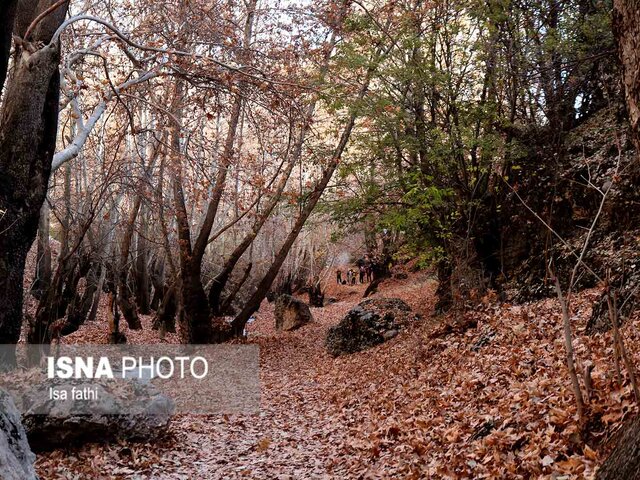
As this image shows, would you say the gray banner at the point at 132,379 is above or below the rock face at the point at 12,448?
below

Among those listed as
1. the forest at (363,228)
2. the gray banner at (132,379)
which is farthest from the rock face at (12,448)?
the gray banner at (132,379)

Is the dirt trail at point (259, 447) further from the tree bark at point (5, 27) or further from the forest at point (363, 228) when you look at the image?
the tree bark at point (5, 27)

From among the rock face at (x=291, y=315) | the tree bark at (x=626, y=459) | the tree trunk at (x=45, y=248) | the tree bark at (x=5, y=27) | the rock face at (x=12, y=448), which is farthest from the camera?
the rock face at (x=291, y=315)

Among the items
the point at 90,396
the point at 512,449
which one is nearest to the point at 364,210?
the point at 90,396

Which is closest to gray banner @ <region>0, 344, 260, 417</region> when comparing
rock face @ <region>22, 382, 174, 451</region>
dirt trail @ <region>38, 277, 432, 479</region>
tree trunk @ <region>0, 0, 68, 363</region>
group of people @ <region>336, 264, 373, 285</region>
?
rock face @ <region>22, 382, 174, 451</region>

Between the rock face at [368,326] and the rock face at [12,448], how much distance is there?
30.0 ft

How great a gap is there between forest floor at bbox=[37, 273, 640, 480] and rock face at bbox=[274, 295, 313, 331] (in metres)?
8.15

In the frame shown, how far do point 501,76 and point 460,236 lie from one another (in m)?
3.48

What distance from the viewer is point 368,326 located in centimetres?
1288

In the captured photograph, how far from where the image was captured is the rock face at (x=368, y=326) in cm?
1260

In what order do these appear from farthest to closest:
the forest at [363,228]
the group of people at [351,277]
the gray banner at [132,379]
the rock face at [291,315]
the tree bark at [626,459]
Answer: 1. the group of people at [351,277]
2. the rock face at [291,315]
3. the gray banner at [132,379]
4. the forest at [363,228]
5. the tree bark at [626,459]

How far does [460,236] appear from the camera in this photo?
38.5 ft

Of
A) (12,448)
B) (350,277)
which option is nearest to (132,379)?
(12,448)

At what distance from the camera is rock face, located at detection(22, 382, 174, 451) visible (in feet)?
20.4
